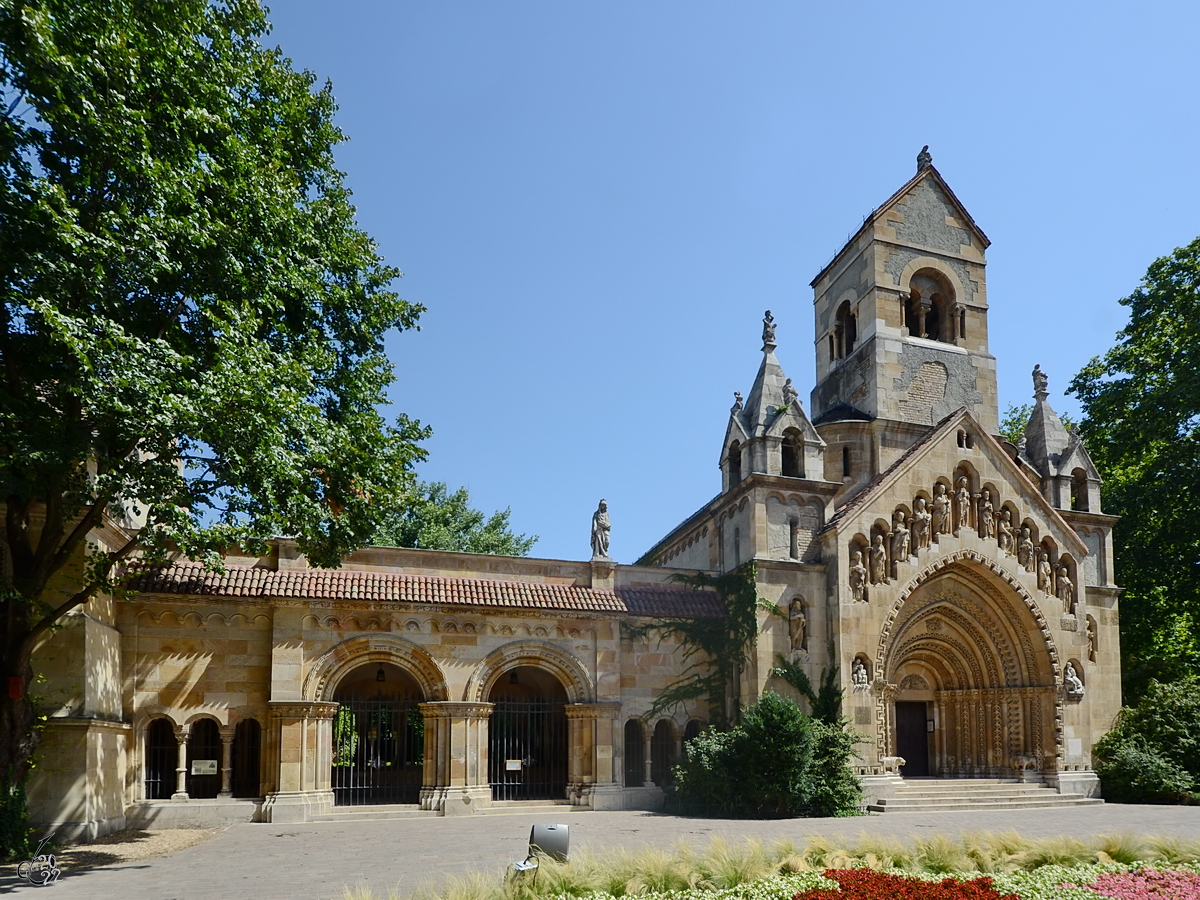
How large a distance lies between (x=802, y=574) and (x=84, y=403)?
1877 cm

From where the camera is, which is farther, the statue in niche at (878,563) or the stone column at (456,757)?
the statue in niche at (878,563)

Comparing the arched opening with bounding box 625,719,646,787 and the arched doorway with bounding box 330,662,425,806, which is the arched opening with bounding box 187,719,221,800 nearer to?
the arched doorway with bounding box 330,662,425,806

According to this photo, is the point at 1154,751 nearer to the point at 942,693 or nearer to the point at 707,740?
the point at 942,693

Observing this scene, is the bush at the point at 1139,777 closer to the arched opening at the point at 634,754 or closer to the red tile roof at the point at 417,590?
the red tile roof at the point at 417,590

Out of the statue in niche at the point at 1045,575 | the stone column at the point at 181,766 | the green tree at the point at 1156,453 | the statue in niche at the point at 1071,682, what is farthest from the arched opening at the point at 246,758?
the green tree at the point at 1156,453

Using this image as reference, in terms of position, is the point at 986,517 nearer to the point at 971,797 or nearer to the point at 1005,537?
the point at 1005,537

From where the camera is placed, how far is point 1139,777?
2762 centimetres

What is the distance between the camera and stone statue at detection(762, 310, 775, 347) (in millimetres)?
30172

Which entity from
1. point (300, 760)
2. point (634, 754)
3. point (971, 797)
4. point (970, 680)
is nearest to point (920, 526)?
point (970, 680)

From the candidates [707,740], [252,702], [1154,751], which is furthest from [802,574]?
[252,702]

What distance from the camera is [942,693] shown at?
1204 inches

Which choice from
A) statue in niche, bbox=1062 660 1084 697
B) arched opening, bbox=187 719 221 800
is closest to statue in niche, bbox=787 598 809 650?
statue in niche, bbox=1062 660 1084 697

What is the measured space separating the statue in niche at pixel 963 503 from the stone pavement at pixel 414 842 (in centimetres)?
808

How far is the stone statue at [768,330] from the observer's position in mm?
30172
